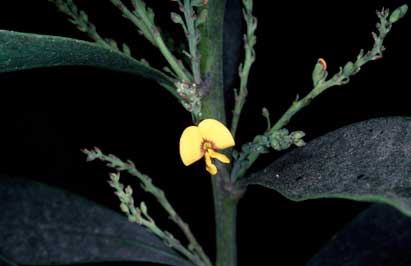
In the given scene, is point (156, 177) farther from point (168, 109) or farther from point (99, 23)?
point (99, 23)

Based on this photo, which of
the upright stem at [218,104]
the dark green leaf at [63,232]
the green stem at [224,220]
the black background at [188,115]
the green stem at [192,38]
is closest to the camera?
the green stem at [192,38]

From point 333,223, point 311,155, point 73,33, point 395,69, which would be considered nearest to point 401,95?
point 395,69

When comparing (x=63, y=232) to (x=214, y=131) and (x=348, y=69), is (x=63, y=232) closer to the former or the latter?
(x=214, y=131)

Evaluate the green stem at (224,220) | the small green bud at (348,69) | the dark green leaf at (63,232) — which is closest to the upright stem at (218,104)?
the green stem at (224,220)

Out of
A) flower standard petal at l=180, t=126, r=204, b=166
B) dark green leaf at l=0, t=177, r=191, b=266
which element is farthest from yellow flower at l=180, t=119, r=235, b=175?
dark green leaf at l=0, t=177, r=191, b=266

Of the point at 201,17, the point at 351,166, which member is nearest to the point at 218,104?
the point at 201,17

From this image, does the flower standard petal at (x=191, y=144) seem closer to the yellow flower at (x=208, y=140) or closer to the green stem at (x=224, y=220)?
the yellow flower at (x=208, y=140)

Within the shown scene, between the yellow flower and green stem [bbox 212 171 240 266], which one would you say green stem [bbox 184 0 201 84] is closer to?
the yellow flower
